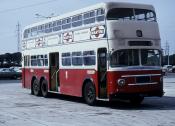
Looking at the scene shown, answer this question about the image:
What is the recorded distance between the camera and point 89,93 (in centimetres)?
1888

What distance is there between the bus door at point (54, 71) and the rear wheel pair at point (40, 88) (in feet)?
2.34

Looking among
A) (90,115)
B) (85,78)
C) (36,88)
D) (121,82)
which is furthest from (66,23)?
(90,115)

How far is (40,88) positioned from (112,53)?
8.50 meters

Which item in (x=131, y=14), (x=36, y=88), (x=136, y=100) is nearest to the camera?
(x=131, y=14)

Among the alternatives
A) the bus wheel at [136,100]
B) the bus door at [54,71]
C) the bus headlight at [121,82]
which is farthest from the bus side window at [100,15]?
the bus door at [54,71]

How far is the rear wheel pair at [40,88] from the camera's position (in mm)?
24219

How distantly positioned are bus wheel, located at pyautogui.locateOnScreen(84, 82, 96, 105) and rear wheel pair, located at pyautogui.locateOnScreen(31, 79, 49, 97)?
17.1 feet

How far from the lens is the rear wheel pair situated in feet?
79.5

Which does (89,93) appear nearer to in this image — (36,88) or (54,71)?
(54,71)

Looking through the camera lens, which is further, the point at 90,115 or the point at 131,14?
the point at 131,14

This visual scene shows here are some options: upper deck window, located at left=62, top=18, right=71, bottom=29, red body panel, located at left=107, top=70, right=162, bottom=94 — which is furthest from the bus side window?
upper deck window, located at left=62, top=18, right=71, bottom=29

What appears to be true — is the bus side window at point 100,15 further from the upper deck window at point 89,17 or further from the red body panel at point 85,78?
the red body panel at point 85,78

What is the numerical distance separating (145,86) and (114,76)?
4.34ft

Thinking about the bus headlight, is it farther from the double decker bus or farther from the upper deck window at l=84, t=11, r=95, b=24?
the upper deck window at l=84, t=11, r=95, b=24
